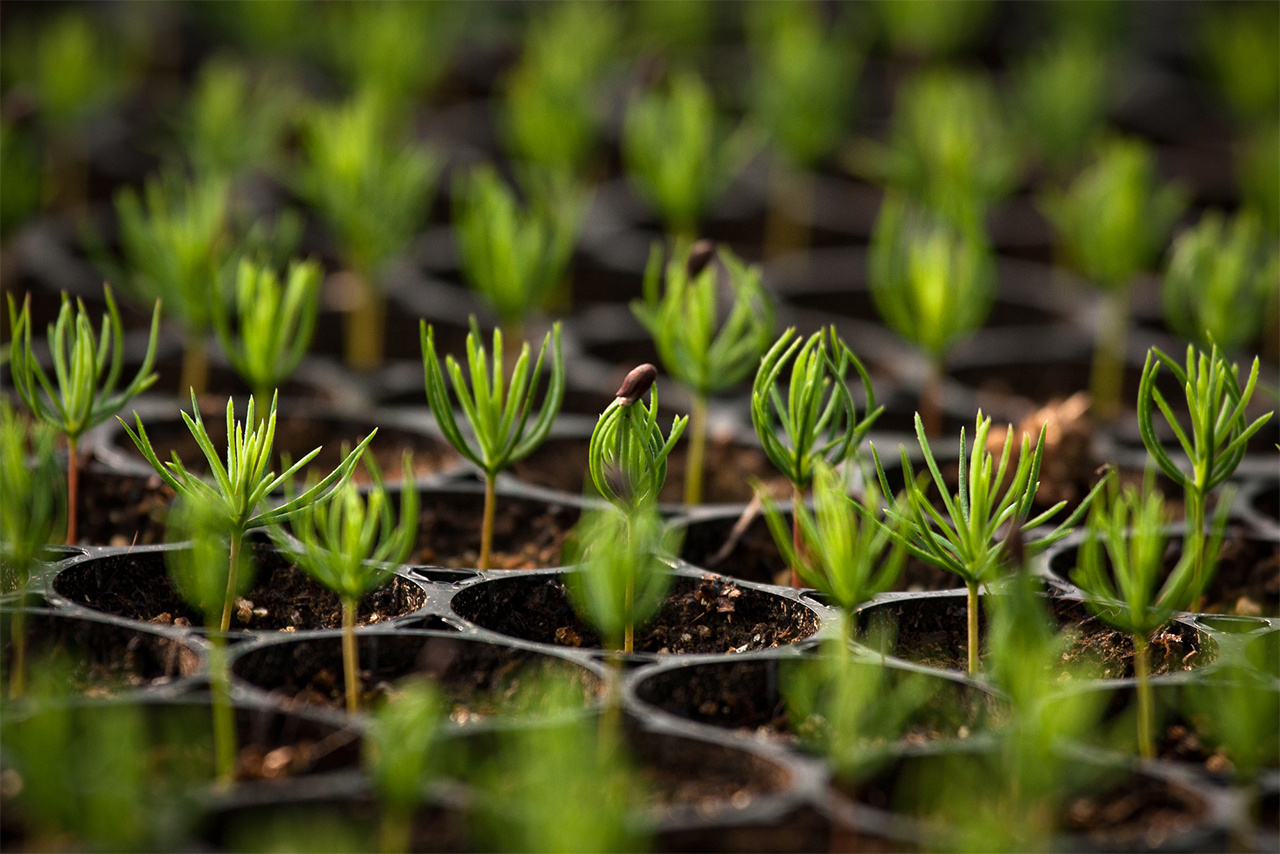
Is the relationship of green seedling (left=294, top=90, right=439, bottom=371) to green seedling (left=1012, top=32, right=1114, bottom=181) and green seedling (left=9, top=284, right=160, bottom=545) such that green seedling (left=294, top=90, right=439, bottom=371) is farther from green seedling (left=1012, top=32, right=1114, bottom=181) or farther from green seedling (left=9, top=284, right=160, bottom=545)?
green seedling (left=1012, top=32, right=1114, bottom=181)

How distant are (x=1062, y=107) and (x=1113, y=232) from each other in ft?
2.89

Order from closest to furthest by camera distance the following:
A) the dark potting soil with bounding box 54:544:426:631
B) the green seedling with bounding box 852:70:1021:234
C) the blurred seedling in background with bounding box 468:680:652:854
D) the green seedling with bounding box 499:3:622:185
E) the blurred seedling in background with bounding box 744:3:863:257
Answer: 1. the blurred seedling in background with bounding box 468:680:652:854
2. the dark potting soil with bounding box 54:544:426:631
3. the green seedling with bounding box 852:70:1021:234
4. the green seedling with bounding box 499:3:622:185
5. the blurred seedling in background with bounding box 744:3:863:257

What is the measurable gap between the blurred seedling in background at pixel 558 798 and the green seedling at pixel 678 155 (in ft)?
4.20

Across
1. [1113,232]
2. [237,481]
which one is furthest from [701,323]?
[1113,232]

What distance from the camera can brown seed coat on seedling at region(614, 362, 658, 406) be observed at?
3.62 ft

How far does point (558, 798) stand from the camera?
0.82 metres

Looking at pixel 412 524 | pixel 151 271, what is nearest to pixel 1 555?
pixel 412 524

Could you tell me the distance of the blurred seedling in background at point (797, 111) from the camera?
2678 mm

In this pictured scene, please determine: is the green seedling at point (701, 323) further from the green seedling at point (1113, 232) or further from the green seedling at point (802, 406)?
the green seedling at point (1113, 232)

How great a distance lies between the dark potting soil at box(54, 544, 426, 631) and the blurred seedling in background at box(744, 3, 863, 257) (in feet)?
5.11

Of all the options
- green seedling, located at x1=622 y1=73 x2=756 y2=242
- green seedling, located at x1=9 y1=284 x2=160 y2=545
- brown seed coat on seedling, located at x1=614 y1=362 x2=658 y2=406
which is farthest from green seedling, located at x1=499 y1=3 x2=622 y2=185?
brown seed coat on seedling, located at x1=614 y1=362 x2=658 y2=406

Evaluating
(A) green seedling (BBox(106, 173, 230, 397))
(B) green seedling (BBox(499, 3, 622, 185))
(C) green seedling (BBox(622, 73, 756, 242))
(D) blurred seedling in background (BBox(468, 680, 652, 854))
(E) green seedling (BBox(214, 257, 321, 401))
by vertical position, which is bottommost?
(D) blurred seedling in background (BBox(468, 680, 652, 854))

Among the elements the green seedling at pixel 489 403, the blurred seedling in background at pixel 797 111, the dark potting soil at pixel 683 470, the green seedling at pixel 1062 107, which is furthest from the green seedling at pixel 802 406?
the green seedling at pixel 1062 107

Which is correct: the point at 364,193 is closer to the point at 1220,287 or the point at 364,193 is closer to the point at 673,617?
the point at 673,617
